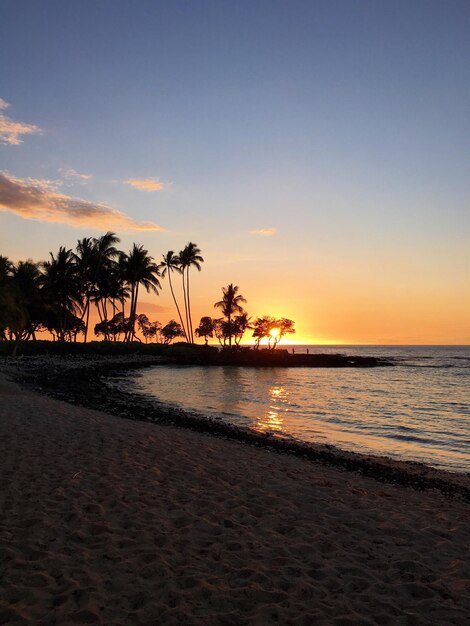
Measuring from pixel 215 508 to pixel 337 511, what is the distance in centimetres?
218

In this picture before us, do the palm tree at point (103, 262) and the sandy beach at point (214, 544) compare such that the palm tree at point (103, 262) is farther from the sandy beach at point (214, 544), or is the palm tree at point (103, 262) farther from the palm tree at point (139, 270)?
the sandy beach at point (214, 544)

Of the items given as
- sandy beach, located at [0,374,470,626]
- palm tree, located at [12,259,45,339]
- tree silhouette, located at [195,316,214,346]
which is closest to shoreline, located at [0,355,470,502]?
sandy beach, located at [0,374,470,626]

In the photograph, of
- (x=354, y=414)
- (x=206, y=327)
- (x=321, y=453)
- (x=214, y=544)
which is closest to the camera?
(x=214, y=544)

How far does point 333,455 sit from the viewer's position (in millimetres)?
12664

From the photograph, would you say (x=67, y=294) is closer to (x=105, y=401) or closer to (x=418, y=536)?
(x=105, y=401)

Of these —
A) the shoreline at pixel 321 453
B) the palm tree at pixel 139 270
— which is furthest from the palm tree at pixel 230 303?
the shoreline at pixel 321 453

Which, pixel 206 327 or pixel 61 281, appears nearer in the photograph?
pixel 61 281

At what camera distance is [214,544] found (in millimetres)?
5629

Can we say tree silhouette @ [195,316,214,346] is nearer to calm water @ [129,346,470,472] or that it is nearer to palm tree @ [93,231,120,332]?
palm tree @ [93,231,120,332]

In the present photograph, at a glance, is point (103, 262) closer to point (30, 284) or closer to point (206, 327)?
point (30, 284)

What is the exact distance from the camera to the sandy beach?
14.0 feet

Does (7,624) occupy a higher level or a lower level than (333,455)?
higher

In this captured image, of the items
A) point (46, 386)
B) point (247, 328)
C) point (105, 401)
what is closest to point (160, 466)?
point (105, 401)

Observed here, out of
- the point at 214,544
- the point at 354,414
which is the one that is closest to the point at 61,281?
the point at 354,414
